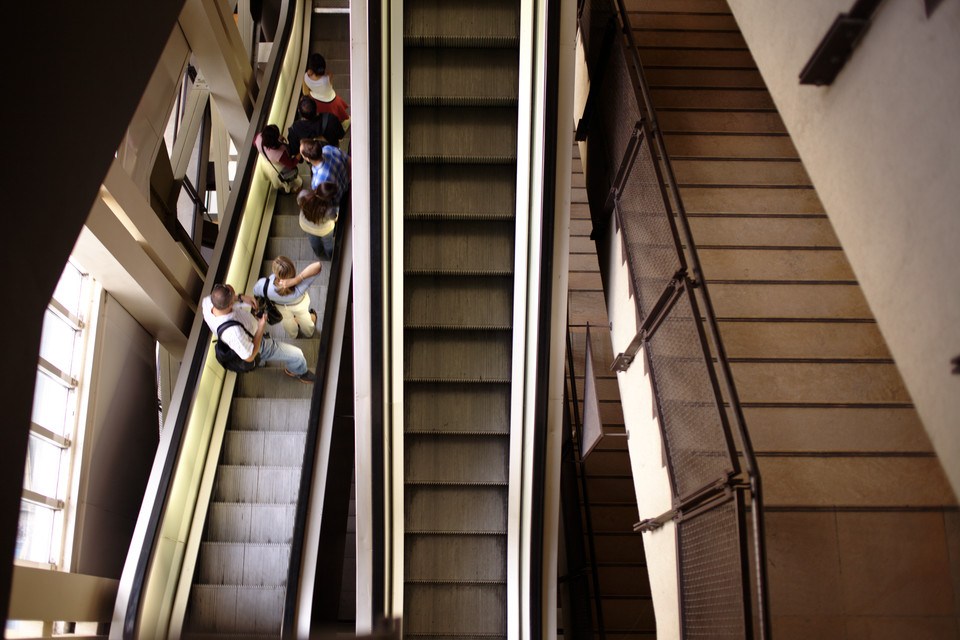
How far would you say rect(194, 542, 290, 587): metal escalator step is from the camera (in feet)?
19.0

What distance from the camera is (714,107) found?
6.51 meters

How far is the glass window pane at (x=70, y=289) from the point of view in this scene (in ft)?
19.1

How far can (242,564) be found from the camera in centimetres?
585

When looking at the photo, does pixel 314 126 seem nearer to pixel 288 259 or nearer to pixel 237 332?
pixel 288 259

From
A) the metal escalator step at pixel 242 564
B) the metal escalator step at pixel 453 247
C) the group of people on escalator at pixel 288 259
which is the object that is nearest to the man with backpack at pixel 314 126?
the group of people on escalator at pixel 288 259

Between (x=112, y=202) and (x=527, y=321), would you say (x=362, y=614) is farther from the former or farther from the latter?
(x=112, y=202)

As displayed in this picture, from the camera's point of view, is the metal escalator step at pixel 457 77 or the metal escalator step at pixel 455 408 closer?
the metal escalator step at pixel 457 77

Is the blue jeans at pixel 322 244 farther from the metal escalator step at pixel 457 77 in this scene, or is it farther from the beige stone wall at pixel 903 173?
the beige stone wall at pixel 903 173

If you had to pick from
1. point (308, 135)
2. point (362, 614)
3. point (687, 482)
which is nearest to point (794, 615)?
A: point (687, 482)

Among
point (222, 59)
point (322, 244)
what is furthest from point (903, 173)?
point (222, 59)

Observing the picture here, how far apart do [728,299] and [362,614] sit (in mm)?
3726

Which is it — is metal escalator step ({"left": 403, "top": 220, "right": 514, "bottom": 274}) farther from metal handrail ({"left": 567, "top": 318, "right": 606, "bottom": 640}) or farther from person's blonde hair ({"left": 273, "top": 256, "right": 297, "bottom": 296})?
metal handrail ({"left": 567, "top": 318, "right": 606, "bottom": 640})

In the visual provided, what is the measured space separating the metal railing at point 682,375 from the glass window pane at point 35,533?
484 cm

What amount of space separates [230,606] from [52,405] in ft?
7.80
